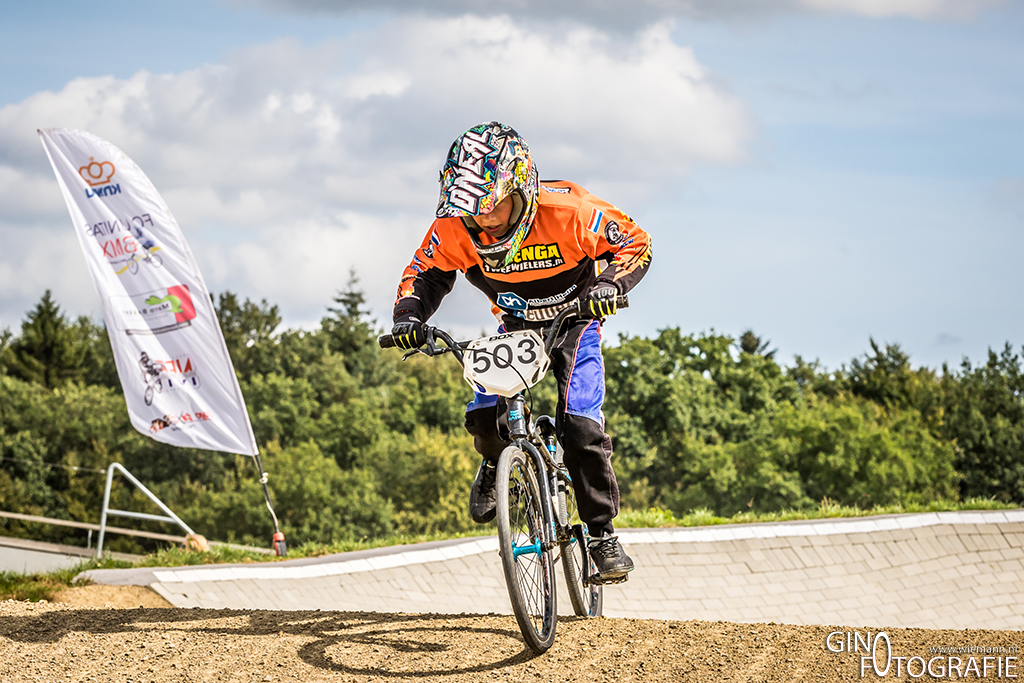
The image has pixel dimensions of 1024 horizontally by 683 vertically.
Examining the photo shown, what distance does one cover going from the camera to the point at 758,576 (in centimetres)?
1071

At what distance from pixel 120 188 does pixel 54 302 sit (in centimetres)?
5386

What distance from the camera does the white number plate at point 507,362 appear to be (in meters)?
4.47

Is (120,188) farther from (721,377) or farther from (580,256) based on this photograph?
(721,377)

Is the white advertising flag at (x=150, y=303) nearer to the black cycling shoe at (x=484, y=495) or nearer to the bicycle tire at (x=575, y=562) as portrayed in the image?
the bicycle tire at (x=575, y=562)

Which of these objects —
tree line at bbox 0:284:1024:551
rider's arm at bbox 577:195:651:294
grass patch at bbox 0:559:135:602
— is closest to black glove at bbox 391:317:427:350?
rider's arm at bbox 577:195:651:294

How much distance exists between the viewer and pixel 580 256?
4.99 metres

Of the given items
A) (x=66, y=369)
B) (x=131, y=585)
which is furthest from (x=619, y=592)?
(x=66, y=369)

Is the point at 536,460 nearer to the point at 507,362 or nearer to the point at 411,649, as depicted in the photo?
the point at 507,362

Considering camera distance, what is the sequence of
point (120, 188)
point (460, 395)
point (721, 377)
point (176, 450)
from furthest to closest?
point (460, 395)
point (176, 450)
point (721, 377)
point (120, 188)

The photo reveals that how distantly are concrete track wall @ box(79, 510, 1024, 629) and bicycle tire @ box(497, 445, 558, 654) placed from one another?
4.35 metres

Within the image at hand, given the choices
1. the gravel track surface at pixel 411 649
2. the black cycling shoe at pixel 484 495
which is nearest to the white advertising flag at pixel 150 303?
the gravel track surface at pixel 411 649

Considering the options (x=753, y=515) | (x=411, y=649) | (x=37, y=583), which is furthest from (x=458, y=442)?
(x=411, y=649)

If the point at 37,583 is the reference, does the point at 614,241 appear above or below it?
above

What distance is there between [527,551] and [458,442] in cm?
4793
